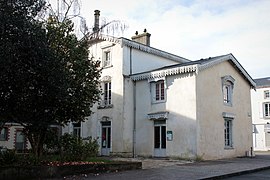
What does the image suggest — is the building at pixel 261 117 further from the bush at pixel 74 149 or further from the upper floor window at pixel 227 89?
the bush at pixel 74 149

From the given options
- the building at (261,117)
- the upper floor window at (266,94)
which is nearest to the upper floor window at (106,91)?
the building at (261,117)

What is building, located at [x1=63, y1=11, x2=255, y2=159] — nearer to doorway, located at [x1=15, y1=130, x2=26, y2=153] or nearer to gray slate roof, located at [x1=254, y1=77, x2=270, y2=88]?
doorway, located at [x1=15, y1=130, x2=26, y2=153]

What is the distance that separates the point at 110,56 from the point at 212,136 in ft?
31.7

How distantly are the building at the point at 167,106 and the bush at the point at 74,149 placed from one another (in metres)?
7.64

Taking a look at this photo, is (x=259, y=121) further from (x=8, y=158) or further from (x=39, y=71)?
(x=39, y=71)

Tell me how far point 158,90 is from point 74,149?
387 inches

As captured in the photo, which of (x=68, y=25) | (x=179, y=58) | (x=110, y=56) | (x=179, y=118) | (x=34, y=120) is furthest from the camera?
(x=179, y=58)

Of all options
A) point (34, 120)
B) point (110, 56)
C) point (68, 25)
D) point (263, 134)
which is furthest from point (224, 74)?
point (263, 134)

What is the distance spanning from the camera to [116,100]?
24.0 meters

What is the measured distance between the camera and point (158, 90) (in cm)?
2286

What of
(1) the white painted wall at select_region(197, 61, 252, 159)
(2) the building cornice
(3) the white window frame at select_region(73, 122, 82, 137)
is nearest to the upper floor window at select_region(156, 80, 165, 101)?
(2) the building cornice

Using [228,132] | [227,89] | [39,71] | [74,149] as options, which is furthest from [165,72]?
[39,71]

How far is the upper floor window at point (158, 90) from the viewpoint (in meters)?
22.5

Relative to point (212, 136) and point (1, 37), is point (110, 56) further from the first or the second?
point (1, 37)
